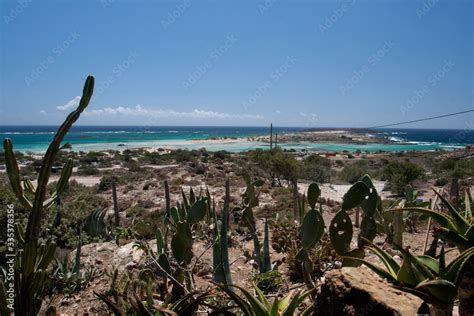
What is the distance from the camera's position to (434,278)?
65.6 inches

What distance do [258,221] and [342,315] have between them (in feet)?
27.6

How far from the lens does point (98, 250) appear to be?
686 cm

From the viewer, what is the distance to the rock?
1.91 m

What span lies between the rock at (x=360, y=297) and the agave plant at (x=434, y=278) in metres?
0.16

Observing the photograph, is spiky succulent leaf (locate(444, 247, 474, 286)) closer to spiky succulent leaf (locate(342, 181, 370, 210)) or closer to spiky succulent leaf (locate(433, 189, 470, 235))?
spiky succulent leaf (locate(433, 189, 470, 235))

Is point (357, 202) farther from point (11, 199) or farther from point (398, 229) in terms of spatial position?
point (11, 199)

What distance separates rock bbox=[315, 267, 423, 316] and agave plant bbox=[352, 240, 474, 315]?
158mm

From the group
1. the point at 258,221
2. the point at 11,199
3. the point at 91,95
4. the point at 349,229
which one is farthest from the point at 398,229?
the point at 11,199

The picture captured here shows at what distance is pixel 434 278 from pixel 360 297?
19.1 inches

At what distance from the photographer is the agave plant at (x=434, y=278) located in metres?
1.56

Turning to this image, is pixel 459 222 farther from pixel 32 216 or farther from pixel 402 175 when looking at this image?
pixel 402 175

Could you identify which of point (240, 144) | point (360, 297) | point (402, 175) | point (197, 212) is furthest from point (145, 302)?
point (240, 144)

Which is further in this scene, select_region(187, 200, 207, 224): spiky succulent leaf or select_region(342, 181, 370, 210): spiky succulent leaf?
select_region(187, 200, 207, 224): spiky succulent leaf

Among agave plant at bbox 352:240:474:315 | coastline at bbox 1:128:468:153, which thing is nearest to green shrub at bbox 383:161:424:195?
agave plant at bbox 352:240:474:315
